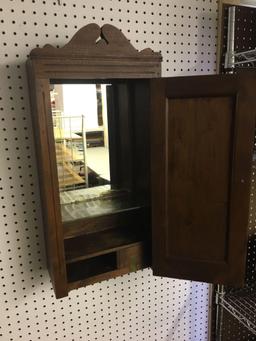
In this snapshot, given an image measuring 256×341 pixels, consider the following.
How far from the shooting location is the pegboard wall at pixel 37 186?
929 mm

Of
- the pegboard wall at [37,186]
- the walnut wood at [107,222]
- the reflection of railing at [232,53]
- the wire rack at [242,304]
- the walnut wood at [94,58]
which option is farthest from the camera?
the wire rack at [242,304]

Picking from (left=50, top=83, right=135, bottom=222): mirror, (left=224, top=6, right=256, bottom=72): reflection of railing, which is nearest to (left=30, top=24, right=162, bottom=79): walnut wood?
(left=50, top=83, right=135, bottom=222): mirror

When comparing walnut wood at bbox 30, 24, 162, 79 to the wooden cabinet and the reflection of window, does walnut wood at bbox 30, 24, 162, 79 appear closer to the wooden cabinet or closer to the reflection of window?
the wooden cabinet

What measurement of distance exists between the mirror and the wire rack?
73 centimetres

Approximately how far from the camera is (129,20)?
1.05m

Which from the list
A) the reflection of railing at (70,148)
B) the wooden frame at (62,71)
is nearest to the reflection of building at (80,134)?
the reflection of railing at (70,148)

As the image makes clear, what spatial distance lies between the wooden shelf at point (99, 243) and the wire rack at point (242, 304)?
0.63 meters

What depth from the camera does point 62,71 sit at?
84 centimetres

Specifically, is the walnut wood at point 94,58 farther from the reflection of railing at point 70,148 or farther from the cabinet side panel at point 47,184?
the reflection of railing at point 70,148

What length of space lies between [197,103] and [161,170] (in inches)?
9.2

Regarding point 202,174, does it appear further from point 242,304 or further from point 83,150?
point 242,304

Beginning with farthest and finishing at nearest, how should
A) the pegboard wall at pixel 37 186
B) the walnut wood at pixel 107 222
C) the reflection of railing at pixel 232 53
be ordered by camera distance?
the reflection of railing at pixel 232 53, the walnut wood at pixel 107 222, the pegboard wall at pixel 37 186

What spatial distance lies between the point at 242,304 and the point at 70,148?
3.55 ft

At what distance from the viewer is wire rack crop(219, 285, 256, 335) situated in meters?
1.38
